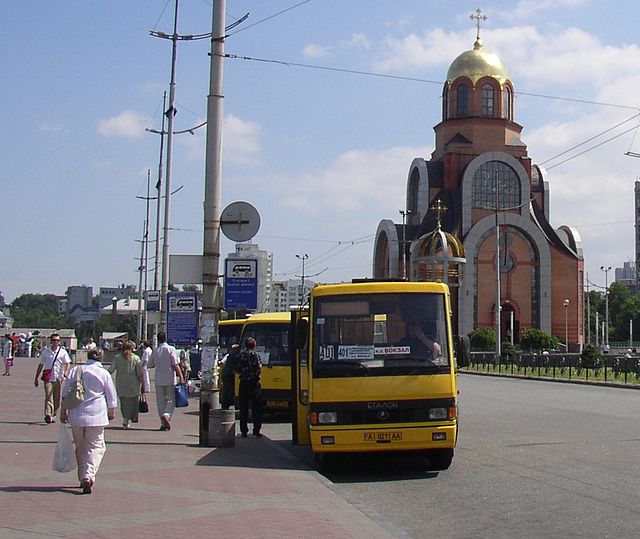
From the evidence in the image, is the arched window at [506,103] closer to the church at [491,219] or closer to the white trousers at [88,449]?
the church at [491,219]

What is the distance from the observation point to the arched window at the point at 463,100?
265ft

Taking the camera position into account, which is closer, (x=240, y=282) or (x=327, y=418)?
(x=327, y=418)

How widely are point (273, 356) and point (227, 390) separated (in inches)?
49.1

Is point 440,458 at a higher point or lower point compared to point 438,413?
lower

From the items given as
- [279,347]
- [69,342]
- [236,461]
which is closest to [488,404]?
[279,347]

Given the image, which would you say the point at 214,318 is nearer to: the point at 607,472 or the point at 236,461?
the point at 236,461

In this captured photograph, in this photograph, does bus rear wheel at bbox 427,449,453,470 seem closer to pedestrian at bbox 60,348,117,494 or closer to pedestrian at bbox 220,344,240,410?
pedestrian at bbox 60,348,117,494

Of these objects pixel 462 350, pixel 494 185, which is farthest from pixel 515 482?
pixel 494 185

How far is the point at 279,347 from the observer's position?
2155 cm

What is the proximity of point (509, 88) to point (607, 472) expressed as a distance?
240 feet

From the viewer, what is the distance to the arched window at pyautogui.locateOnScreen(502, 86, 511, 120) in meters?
81.4

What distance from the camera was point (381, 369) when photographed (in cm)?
1245

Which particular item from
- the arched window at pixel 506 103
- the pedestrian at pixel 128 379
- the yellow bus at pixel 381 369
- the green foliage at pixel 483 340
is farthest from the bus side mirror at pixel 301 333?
the arched window at pixel 506 103

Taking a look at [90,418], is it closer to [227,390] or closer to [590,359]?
[227,390]
